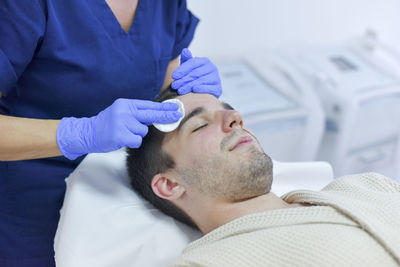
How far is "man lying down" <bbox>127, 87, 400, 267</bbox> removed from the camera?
81 cm

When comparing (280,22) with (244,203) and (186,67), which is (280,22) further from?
(244,203)

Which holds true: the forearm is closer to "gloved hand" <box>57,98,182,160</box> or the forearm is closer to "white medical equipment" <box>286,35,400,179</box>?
"gloved hand" <box>57,98,182,160</box>

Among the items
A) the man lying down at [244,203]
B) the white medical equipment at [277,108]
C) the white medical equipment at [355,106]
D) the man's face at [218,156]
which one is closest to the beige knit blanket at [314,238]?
the man lying down at [244,203]

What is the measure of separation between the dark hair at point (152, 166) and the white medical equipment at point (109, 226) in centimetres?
2

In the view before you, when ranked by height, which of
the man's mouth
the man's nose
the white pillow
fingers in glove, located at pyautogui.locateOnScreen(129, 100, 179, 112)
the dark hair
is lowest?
the white pillow

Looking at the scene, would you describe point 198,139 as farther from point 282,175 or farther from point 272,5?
point 272,5

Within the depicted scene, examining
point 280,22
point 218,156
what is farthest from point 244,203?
point 280,22

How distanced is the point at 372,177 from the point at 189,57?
2.05 feet

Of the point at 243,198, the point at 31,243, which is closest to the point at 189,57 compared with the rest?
the point at 243,198

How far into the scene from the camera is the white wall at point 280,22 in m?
2.13

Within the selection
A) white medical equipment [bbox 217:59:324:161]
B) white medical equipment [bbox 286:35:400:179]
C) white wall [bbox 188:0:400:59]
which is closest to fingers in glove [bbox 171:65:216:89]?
white medical equipment [bbox 217:59:324:161]

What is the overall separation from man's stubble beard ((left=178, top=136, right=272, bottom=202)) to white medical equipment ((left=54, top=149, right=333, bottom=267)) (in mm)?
165

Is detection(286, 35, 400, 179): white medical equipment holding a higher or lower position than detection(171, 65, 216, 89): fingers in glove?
lower

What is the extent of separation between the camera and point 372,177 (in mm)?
1126
